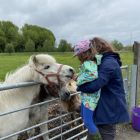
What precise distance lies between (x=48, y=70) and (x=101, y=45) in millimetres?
702

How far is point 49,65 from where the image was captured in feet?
Answer: 11.4

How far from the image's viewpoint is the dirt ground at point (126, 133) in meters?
5.43

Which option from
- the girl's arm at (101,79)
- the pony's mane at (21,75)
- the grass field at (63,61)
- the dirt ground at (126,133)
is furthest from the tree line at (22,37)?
the girl's arm at (101,79)

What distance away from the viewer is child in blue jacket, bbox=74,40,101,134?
2.99 metres

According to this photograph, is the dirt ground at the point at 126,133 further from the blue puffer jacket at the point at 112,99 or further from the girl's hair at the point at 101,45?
the girl's hair at the point at 101,45

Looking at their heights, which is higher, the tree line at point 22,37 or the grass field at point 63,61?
the tree line at point 22,37

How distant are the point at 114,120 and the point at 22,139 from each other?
2220mm

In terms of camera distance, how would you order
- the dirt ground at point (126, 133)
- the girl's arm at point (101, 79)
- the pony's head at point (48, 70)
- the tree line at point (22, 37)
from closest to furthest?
the girl's arm at point (101, 79) → the pony's head at point (48, 70) → the dirt ground at point (126, 133) → the tree line at point (22, 37)

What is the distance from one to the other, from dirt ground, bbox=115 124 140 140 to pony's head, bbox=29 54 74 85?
2466 millimetres

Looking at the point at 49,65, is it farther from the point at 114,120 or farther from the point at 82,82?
the point at 114,120

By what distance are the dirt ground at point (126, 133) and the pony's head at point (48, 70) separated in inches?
97.1

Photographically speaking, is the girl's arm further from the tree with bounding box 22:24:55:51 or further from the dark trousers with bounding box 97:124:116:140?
the tree with bounding box 22:24:55:51

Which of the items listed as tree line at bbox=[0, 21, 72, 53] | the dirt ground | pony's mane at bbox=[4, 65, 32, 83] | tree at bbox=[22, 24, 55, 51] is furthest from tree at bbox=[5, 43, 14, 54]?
pony's mane at bbox=[4, 65, 32, 83]

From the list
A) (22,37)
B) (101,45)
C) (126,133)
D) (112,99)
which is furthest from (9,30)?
(112,99)
